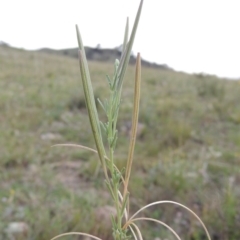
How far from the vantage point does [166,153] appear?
7.20 feet

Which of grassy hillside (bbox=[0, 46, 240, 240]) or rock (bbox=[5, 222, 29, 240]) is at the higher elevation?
grassy hillside (bbox=[0, 46, 240, 240])

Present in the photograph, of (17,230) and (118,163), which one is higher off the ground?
(118,163)

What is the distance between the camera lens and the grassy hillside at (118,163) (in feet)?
4.72

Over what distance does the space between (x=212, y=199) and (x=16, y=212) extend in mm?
920

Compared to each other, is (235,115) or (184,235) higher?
(235,115)

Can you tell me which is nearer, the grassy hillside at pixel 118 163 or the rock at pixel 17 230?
the rock at pixel 17 230

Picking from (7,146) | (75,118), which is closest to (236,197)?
(7,146)

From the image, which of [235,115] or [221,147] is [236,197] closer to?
[221,147]

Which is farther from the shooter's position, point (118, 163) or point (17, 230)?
point (118, 163)

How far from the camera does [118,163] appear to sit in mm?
1974

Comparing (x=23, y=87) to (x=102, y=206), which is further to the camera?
(x=23, y=87)

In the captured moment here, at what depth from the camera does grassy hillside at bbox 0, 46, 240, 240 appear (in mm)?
1439

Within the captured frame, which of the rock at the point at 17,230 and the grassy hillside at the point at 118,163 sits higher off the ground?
the grassy hillside at the point at 118,163

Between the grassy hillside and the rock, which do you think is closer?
the rock
